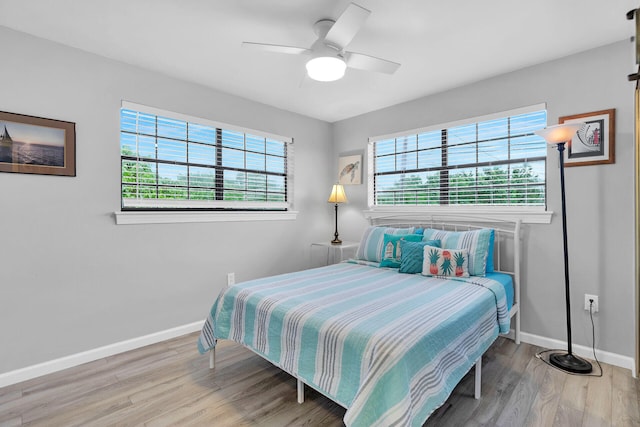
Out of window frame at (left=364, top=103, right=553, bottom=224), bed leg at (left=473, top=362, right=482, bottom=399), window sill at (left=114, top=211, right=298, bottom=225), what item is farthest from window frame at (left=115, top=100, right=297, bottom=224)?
bed leg at (left=473, top=362, right=482, bottom=399)

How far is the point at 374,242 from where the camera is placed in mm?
3377

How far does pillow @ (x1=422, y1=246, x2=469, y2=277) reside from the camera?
2678 millimetres

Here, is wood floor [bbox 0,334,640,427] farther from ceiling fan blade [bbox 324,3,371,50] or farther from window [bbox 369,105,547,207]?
ceiling fan blade [bbox 324,3,371,50]

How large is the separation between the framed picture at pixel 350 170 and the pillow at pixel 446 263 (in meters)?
1.76

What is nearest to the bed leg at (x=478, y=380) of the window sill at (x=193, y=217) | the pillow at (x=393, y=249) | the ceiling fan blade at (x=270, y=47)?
the pillow at (x=393, y=249)

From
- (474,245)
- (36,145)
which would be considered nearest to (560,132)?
(474,245)

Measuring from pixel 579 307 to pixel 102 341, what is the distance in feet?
12.9

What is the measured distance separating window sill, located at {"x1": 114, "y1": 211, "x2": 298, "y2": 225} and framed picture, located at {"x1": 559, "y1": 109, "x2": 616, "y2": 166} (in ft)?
9.43

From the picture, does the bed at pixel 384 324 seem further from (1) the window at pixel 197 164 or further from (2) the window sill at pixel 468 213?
(1) the window at pixel 197 164

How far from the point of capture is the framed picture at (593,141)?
245 centimetres

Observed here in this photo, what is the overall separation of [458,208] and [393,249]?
0.89 meters

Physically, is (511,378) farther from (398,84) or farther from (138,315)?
(138,315)

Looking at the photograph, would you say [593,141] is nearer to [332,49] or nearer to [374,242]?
[374,242]

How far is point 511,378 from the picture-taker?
2270mm
